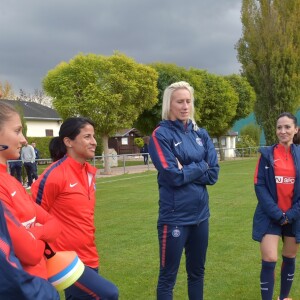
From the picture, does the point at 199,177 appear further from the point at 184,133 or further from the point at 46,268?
the point at 46,268

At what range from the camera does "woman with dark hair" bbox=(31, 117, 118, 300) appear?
10.2 feet

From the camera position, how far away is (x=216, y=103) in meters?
33.1

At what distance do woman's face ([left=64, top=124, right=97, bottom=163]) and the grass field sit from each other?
81.8 inches

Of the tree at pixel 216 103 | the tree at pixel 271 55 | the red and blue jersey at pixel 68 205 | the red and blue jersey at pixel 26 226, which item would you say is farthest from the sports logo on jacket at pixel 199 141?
the tree at pixel 271 55

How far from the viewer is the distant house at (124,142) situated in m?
54.4

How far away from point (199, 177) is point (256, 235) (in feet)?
3.21

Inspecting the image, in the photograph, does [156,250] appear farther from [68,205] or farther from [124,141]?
[124,141]

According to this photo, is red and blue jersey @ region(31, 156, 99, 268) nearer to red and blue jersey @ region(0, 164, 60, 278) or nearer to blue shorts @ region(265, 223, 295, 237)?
red and blue jersey @ region(0, 164, 60, 278)

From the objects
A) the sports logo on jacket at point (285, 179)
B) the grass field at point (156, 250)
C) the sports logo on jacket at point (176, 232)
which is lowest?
the grass field at point (156, 250)

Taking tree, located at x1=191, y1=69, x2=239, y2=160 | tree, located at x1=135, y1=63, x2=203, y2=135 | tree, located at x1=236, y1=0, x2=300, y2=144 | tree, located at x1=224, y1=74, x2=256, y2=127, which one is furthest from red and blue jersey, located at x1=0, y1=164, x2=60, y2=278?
tree, located at x1=236, y1=0, x2=300, y2=144

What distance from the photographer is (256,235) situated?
4027 millimetres

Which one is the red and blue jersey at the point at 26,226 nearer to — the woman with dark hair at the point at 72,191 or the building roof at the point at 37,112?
the woman with dark hair at the point at 72,191

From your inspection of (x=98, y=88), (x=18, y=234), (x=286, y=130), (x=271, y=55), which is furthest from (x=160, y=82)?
(x=18, y=234)

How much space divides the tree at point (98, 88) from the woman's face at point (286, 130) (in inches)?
674
